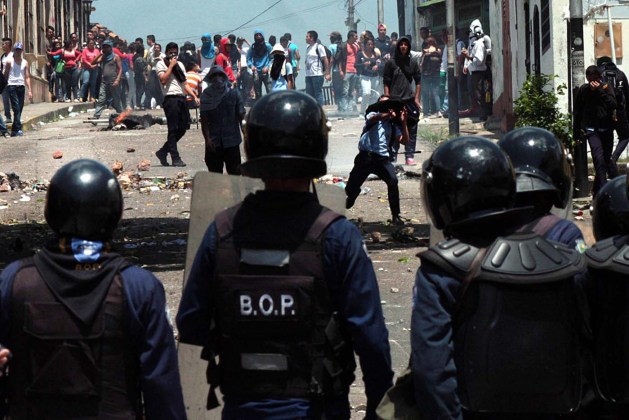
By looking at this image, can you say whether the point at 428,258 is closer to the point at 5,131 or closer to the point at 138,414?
the point at 138,414

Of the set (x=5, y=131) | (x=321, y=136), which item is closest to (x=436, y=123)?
(x=5, y=131)

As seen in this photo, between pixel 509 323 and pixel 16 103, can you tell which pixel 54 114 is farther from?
pixel 509 323

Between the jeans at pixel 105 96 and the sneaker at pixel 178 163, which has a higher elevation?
the jeans at pixel 105 96

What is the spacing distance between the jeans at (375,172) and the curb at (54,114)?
15.5 metres

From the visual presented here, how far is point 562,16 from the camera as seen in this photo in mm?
19141

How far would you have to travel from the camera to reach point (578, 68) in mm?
15773

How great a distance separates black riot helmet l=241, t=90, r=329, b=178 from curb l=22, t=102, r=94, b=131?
2349 cm

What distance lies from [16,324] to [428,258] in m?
1.20

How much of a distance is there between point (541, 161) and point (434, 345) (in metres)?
1.44

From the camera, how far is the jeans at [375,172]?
1238cm

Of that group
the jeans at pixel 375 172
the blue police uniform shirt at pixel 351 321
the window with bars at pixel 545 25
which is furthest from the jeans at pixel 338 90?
the blue police uniform shirt at pixel 351 321

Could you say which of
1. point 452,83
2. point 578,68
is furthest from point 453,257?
point 452,83

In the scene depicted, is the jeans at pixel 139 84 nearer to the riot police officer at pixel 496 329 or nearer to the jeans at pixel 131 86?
the jeans at pixel 131 86

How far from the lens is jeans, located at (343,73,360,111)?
101 ft
